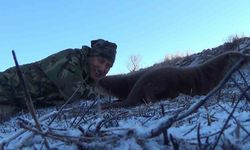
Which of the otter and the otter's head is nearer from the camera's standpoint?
the otter

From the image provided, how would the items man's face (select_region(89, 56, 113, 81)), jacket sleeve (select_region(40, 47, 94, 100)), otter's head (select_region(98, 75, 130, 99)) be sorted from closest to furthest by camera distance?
otter's head (select_region(98, 75, 130, 99)), jacket sleeve (select_region(40, 47, 94, 100)), man's face (select_region(89, 56, 113, 81))

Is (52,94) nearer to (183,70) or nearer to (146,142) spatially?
(183,70)

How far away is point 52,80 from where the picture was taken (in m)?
9.25

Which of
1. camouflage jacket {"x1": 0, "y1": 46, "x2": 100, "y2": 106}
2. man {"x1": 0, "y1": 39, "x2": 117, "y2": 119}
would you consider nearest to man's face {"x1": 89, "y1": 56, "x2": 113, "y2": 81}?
man {"x1": 0, "y1": 39, "x2": 117, "y2": 119}

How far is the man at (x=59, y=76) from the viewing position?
907 cm

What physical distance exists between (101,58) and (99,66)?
15 cm

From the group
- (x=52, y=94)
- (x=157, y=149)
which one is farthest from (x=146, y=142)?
(x=52, y=94)

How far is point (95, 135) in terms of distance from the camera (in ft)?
5.66

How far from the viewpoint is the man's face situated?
30.1 ft

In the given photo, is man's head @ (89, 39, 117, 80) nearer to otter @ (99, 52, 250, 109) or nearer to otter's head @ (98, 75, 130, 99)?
otter's head @ (98, 75, 130, 99)

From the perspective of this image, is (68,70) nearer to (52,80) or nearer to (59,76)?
(59,76)

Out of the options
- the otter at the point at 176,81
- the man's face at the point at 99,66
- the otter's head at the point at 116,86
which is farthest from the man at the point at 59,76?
the otter at the point at 176,81

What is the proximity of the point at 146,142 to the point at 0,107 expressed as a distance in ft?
26.1

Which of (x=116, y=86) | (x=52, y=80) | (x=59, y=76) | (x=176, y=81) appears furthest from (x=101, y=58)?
(x=176, y=81)
